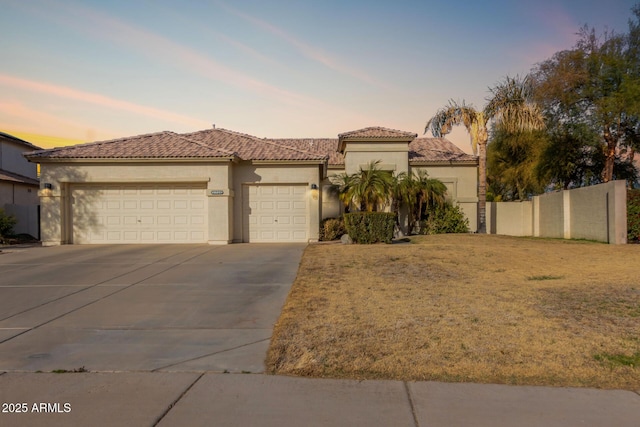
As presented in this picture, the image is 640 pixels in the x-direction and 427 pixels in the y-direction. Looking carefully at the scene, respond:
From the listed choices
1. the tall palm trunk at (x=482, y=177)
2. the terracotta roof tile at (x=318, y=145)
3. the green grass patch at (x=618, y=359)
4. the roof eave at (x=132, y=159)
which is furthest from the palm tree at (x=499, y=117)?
the green grass patch at (x=618, y=359)

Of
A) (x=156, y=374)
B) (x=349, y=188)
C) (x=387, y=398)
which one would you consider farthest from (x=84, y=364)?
(x=349, y=188)

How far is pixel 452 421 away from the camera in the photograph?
3.96m

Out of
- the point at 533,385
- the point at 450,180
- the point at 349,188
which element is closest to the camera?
the point at 533,385

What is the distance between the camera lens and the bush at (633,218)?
17969 millimetres

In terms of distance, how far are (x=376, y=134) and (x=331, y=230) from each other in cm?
676

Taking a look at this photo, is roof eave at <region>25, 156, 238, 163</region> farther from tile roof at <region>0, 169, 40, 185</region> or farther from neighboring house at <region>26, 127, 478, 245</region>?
tile roof at <region>0, 169, 40, 185</region>

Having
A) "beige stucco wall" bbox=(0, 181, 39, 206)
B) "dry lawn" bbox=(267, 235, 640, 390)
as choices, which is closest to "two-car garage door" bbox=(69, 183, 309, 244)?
"beige stucco wall" bbox=(0, 181, 39, 206)

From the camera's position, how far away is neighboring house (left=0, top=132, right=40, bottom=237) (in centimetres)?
2367

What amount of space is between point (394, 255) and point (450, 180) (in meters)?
13.3

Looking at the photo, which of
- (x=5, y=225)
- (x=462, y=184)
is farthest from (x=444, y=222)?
(x=5, y=225)

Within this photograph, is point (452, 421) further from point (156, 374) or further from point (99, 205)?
point (99, 205)

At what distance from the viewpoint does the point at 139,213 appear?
19312 millimetres

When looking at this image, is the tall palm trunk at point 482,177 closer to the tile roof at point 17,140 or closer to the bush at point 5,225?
the bush at point 5,225

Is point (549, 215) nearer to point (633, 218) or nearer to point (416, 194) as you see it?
point (633, 218)
